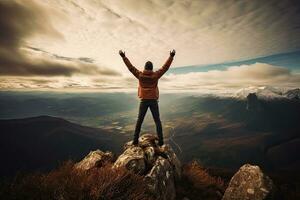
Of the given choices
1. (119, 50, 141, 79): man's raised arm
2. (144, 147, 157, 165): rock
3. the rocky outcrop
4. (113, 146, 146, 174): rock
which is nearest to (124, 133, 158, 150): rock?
the rocky outcrop

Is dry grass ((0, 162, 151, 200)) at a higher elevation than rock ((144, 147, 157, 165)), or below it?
higher

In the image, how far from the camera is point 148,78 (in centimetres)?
931

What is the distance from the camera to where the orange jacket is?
9305 millimetres

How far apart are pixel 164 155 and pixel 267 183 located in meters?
4.89

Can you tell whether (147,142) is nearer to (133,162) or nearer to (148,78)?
(133,162)

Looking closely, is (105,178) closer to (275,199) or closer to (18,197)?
(18,197)

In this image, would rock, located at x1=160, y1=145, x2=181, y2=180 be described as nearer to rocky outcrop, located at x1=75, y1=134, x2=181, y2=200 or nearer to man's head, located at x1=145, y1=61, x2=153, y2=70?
rocky outcrop, located at x1=75, y1=134, x2=181, y2=200

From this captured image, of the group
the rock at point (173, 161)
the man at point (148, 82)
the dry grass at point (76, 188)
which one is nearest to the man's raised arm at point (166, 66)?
the man at point (148, 82)

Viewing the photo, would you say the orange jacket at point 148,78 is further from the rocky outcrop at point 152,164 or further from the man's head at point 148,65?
the rocky outcrop at point 152,164

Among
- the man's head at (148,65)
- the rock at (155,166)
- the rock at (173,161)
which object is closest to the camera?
the rock at (155,166)

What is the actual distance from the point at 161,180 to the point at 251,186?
4350 mm

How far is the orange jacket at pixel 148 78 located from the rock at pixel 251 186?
19.2ft

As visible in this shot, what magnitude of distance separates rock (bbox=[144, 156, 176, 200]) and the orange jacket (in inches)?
123

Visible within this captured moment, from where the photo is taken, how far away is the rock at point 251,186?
27.7 feet
